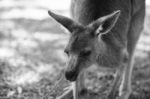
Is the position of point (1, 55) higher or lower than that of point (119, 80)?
higher

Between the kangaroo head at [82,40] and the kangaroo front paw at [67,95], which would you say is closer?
the kangaroo head at [82,40]

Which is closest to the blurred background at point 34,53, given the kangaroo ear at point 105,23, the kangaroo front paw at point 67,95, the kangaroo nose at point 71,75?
the kangaroo front paw at point 67,95

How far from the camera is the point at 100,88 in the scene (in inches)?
220

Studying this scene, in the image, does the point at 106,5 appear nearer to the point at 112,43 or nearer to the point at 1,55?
the point at 112,43

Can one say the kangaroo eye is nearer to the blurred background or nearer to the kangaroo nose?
the kangaroo nose

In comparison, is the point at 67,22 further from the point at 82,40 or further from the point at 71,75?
the point at 71,75

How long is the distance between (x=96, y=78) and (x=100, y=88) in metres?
0.39

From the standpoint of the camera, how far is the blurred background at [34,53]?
217 inches

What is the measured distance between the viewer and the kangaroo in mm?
4328

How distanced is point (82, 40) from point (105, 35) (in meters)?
0.56

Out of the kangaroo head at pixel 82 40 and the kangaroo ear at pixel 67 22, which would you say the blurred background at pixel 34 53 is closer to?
the kangaroo head at pixel 82 40

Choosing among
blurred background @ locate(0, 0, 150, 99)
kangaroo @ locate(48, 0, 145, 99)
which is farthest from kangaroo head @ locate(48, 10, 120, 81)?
blurred background @ locate(0, 0, 150, 99)

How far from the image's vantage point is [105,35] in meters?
4.82

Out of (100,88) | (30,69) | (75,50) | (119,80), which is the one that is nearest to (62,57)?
(30,69)
